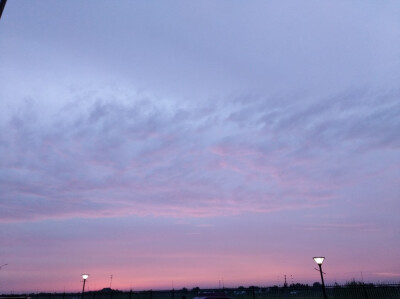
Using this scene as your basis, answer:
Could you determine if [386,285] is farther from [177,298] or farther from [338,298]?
[177,298]

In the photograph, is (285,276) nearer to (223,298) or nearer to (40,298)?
(223,298)

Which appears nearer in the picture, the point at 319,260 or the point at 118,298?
the point at 319,260

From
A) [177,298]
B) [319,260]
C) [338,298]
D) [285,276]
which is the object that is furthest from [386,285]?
[177,298]

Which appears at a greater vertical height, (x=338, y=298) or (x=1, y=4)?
(x=1, y=4)

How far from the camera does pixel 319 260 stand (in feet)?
80.6

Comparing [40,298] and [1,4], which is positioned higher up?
[1,4]

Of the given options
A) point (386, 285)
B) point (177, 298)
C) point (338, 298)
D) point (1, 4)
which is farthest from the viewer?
Answer: point (177, 298)

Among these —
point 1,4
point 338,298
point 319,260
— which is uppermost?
point 1,4

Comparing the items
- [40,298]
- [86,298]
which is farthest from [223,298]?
[40,298]

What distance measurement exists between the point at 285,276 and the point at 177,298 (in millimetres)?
40104

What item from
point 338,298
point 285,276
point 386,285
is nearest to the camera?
point 386,285

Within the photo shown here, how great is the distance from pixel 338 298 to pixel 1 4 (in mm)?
35313

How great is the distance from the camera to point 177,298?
75.9 m

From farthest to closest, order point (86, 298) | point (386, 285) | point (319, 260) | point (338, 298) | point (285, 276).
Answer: point (86, 298)
point (285, 276)
point (338, 298)
point (386, 285)
point (319, 260)
